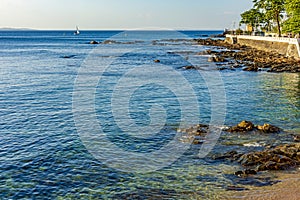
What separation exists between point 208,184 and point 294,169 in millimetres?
3781

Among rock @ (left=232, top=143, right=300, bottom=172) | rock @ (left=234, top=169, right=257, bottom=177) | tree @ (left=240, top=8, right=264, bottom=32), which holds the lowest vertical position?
rock @ (left=234, top=169, right=257, bottom=177)

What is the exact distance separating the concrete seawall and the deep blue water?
46.1ft

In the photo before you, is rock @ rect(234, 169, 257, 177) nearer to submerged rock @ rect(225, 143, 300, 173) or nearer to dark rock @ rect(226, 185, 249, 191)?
submerged rock @ rect(225, 143, 300, 173)

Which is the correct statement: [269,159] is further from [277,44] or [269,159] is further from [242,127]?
[277,44]

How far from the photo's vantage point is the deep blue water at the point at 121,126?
12.8 meters

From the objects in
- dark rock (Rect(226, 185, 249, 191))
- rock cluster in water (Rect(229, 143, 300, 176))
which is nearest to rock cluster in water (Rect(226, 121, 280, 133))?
rock cluster in water (Rect(229, 143, 300, 176))

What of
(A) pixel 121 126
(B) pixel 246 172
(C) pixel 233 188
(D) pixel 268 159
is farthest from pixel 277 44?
(C) pixel 233 188

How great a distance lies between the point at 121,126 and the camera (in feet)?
66.7

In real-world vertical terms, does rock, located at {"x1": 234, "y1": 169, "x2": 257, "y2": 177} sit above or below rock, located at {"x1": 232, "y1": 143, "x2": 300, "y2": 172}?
below

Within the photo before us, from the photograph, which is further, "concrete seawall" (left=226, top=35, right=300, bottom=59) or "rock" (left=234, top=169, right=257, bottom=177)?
"concrete seawall" (left=226, top=35, right=300, bottom=59)

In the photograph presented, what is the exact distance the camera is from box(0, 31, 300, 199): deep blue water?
12750mm

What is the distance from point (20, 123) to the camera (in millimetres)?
20609

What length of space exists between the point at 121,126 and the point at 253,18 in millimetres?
94934

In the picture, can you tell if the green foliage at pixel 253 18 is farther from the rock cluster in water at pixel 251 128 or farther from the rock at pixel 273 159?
the rock at pixel 273 159
